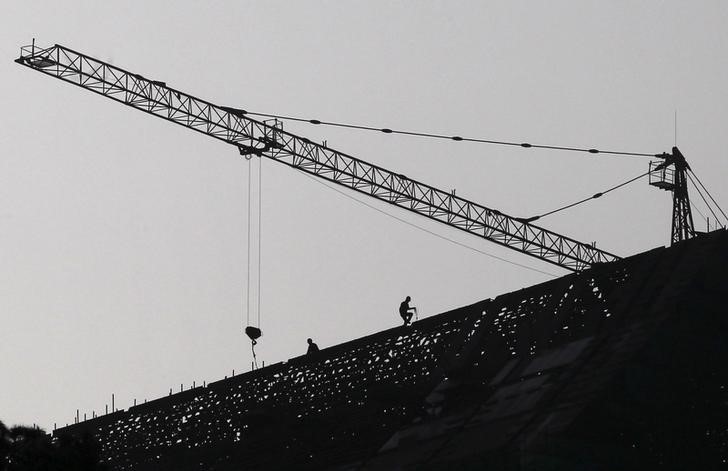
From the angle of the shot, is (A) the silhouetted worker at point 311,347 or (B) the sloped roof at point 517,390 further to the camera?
(A) the silhouetted worker at point 311,347

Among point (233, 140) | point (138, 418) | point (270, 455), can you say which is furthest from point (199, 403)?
point (233, 140)

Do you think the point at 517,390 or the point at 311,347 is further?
the point at 311,347

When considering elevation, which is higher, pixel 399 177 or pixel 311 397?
pixel 399 177

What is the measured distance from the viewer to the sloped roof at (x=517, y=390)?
187ft

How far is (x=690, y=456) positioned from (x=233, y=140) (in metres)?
49.7

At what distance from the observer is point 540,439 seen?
55281 millimetres

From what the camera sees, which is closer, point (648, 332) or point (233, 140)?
point (648, 332)

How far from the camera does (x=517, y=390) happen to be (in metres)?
61.2

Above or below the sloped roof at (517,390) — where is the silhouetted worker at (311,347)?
above

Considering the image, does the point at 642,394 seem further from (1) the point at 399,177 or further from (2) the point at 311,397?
(1) the point at 399,177

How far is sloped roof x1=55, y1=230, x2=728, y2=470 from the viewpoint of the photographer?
187ft

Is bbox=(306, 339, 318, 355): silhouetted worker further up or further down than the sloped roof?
further up

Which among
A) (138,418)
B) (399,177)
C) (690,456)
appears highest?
(399,177)

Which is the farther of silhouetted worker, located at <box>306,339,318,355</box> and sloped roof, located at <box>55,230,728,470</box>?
silhouetted worker, located at <box>306,339,318,355</box>
